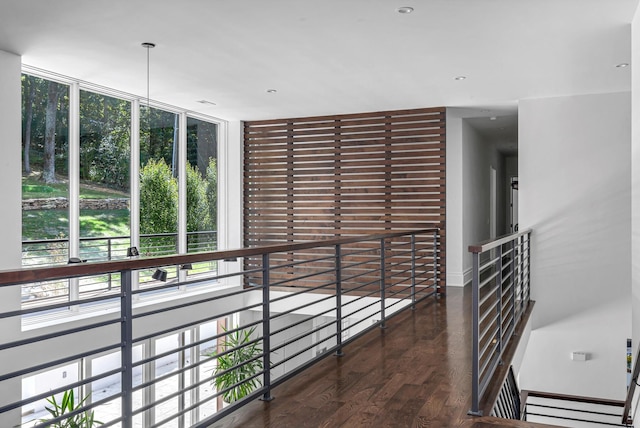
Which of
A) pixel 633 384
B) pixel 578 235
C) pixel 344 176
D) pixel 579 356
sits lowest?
pixel 579 356

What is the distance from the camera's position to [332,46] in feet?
15.1

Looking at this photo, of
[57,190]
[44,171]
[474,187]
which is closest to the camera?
[44,171]

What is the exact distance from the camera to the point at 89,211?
19.7 feet

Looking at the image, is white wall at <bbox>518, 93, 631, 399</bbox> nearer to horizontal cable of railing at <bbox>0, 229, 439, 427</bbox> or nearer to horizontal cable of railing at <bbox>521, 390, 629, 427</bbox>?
horizontal cable of railing at <bbox>521, 390, 629, 427</bbox>

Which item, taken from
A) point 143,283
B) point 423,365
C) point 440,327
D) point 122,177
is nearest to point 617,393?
point 440,327

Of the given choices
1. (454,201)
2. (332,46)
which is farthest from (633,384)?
(454,201)

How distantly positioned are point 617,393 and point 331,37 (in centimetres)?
530

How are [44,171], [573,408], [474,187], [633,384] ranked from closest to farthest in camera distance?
[633,384] → [44,171] → [573,408] → [474,187]

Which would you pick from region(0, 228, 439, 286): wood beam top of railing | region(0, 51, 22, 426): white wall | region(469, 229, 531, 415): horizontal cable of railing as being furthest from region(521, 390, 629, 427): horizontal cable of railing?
region(0, 51, 22, 426): white wall

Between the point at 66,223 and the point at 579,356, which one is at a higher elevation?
the point at 66,223

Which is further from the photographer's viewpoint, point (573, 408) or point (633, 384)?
point (573, 408)

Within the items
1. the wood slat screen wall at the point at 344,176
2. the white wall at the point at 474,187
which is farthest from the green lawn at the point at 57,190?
the white wall at the point at 474,187

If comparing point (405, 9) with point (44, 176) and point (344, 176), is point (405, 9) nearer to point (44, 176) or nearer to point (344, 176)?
point (44, 176)

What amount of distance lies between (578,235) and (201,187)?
198 inches
